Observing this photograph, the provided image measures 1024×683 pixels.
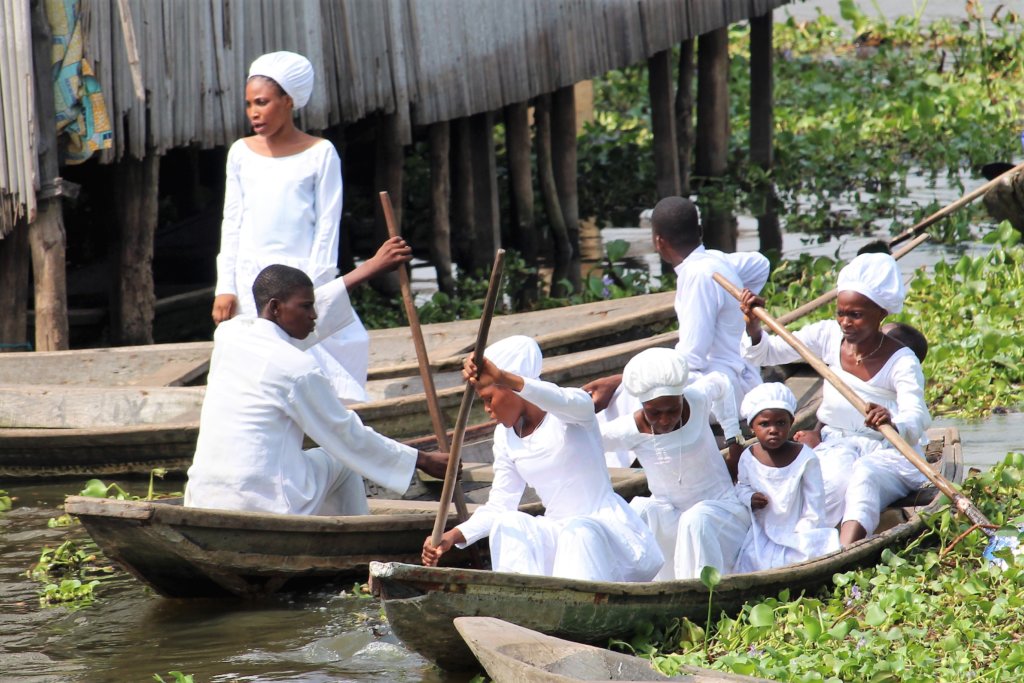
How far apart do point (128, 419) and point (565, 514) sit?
3166 millimetres

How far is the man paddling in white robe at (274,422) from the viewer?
5.54m

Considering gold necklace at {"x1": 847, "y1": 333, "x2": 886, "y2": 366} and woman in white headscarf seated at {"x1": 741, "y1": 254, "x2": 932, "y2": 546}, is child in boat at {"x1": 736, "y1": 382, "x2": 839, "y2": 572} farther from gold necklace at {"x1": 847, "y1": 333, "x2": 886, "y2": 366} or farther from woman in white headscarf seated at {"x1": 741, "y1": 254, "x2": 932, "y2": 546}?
gold necklace at {"x1": 847, "y1": 333, "x2": 886, "y2": 366}

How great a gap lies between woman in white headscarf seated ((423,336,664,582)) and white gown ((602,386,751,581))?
0.20 m

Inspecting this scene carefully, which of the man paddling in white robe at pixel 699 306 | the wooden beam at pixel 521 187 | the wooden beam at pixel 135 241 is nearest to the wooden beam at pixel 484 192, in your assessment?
the wooden beam at pixel 521 187

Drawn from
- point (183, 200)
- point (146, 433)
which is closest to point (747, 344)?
point (146, 433)

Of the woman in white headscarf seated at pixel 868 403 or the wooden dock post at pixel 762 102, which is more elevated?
the wooden dock post at pixel 762 102

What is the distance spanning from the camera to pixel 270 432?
557cm

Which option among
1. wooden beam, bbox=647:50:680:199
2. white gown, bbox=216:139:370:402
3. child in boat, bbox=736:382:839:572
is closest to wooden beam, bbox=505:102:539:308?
wooden beam, bbox=647:50:680:199

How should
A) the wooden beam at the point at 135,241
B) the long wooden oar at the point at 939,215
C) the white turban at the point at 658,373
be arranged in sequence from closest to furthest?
the white turban at the point at 658,373 < the long wooden oar at the point at 939,215 < the wooden beam at the point at 135,241

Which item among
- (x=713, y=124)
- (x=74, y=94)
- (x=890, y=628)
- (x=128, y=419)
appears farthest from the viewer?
(x=713, y=124)

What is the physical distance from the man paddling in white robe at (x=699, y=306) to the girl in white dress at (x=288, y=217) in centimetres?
120

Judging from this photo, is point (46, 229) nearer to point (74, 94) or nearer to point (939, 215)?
point (74, 94)

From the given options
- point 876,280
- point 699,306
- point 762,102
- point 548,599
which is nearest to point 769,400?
point 876,280

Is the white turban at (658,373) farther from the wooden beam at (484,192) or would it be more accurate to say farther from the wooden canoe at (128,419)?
the wooden beam at (484,192)
